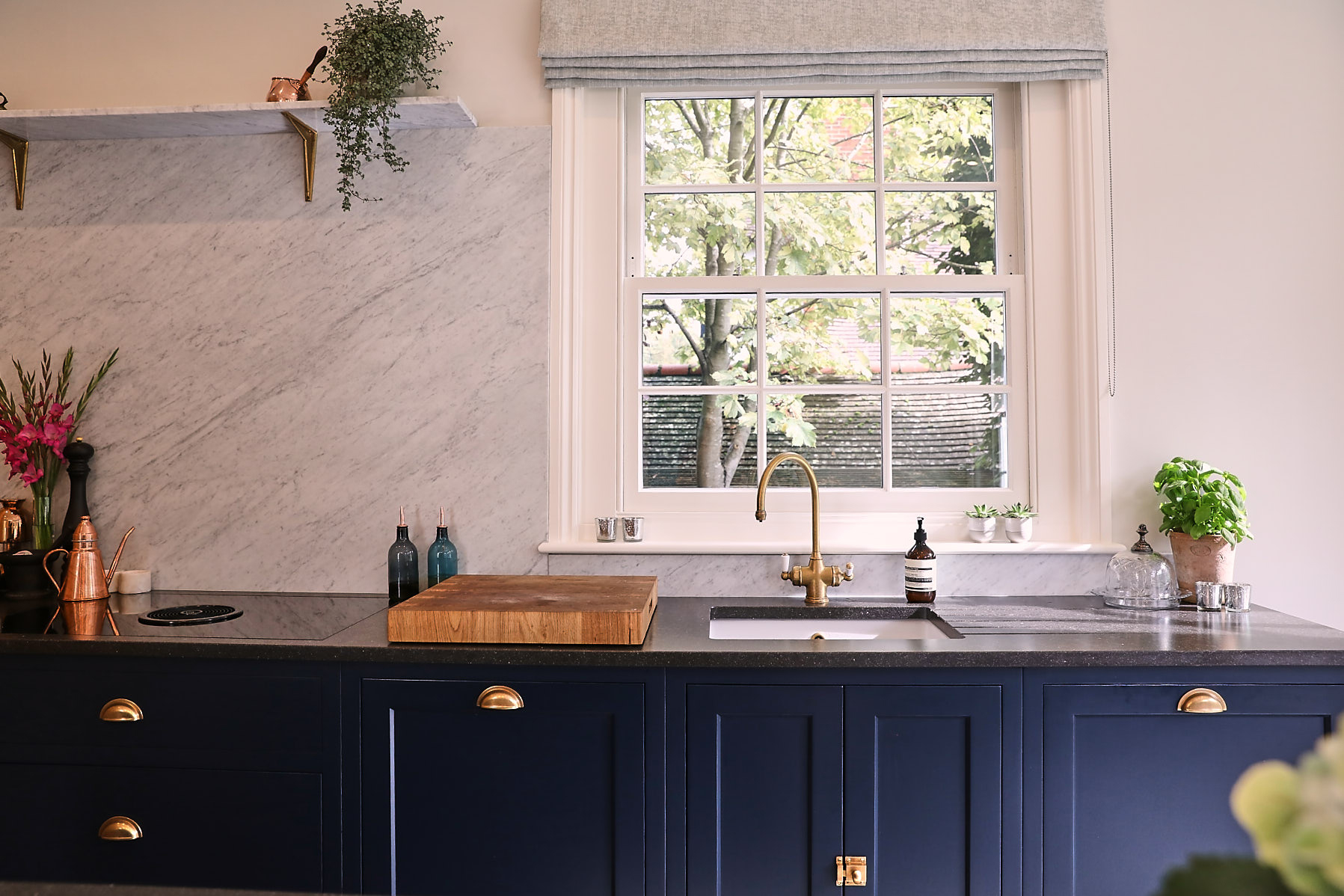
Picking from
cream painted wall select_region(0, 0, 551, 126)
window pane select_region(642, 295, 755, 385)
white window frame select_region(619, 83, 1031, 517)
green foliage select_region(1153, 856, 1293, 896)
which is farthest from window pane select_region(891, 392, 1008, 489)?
green foliage select_region(1153, 856, 1293, 896)

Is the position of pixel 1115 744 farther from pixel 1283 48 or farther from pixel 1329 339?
pixel 1283 48

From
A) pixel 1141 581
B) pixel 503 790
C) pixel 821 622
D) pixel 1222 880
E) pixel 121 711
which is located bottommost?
pixel 503 790

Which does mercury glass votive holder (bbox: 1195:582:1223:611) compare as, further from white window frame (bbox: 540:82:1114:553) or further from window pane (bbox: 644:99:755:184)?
window pane (bbox: 644:99:755:184)

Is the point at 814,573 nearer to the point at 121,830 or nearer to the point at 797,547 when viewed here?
the point at 797,547

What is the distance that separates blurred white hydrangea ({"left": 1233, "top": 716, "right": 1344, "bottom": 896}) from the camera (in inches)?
12.1

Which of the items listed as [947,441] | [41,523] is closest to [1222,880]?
[947,441]

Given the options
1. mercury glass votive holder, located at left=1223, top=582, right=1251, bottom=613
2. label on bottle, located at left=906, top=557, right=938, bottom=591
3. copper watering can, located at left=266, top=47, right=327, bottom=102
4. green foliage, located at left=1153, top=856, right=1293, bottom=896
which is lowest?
mercury glass votive holder, located at left=1223, top=582, right=1251, bottom=613

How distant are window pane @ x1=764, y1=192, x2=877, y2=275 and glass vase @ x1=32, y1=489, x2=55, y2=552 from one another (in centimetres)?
225

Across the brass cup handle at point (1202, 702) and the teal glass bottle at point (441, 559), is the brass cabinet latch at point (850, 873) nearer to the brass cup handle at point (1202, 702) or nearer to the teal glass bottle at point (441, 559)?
the brass cup handle at point (1202, 702)

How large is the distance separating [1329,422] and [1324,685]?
3.23 feet

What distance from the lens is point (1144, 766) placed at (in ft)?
5.76

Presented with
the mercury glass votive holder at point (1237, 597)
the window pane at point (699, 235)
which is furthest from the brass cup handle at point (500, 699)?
the mercury glass votive holder at point (1237, 597)

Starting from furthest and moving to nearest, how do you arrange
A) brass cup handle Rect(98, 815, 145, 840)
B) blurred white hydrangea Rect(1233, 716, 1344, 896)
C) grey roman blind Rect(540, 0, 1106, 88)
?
grey roman blind Rect(540, 0, 1106, 88) → brass cup handle Rect(98, 815, 145, 840) → blurred white hydrangea Rect(1233, 716, 1344, 896)

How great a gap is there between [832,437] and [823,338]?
30 centimetres
